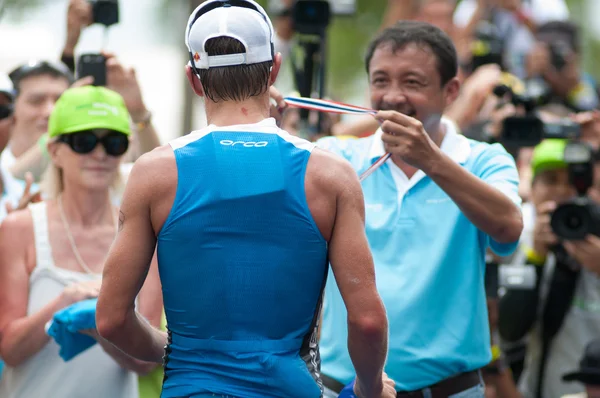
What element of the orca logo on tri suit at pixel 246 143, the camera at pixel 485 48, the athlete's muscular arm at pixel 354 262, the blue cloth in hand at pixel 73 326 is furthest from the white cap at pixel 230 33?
the camera at pixel 485 48

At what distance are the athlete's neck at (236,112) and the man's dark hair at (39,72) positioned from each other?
3281mm

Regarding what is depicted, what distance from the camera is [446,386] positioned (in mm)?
3518

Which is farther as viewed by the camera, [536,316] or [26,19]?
[26,19]

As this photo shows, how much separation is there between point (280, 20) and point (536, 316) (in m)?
2.53

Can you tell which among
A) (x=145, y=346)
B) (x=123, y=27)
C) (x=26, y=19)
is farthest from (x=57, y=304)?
(x=123, y=27)

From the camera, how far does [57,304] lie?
3965 mm

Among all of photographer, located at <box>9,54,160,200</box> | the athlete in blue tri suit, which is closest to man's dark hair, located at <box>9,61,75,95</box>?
photographer, located at <box>9,54,160,200</box>

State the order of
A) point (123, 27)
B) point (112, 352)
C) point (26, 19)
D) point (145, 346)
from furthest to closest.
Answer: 1. point (123, 27)
2. point (26, 19)
3. point (112, 352)
4. point (145, 346)

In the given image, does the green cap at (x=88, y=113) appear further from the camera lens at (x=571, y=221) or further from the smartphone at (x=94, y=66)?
the camera lens at (x=571, y=221)

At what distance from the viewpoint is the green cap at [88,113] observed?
4.37 meters

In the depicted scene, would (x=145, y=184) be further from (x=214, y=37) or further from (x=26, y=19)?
(x=26, y=19)

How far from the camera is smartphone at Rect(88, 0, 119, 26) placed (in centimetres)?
540

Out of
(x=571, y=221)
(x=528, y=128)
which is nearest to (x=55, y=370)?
(x=571, y=221)

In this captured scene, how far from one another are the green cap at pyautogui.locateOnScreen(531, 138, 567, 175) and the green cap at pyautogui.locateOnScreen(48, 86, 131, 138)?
102 inches
